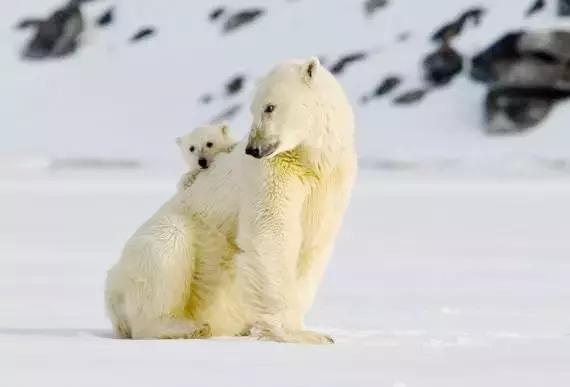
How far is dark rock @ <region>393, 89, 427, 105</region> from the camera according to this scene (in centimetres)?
3584

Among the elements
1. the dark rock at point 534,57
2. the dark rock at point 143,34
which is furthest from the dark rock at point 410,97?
the dark rock at point 143,34

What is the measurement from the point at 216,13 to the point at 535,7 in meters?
12.1

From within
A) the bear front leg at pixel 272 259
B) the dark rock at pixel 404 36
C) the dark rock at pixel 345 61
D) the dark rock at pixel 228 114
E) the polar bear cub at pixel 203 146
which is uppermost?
the dark rock at pixel 404 36

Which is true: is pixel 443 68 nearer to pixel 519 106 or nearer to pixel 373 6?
pixel 519 106

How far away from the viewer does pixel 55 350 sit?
13.4 feet

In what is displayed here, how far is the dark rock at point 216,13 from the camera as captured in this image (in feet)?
143

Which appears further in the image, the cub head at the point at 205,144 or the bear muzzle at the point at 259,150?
the cub head at the point at 205,144

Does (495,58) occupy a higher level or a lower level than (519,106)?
higher

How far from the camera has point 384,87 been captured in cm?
3669

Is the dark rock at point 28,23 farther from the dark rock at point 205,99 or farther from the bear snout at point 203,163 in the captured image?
the bear snout at point 203,163

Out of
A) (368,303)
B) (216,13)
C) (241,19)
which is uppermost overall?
(216,13)

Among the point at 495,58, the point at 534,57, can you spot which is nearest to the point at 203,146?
the point at 534,57

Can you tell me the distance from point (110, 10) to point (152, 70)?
5.86 meters

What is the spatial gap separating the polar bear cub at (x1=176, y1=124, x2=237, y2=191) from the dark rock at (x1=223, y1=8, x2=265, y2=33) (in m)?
37.3
